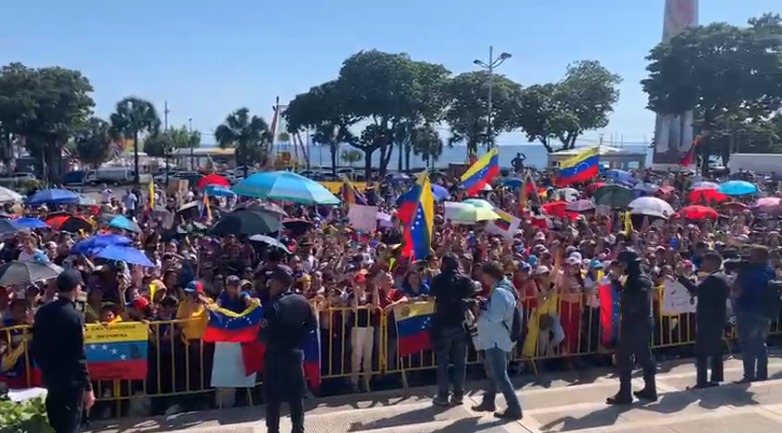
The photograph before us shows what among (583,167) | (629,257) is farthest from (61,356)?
(583,167)

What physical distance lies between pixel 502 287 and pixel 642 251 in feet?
20.2

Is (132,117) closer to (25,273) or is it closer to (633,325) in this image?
(25,273)

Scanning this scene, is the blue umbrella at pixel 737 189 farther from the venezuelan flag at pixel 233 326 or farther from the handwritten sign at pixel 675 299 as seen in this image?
the venezuelan flag at pixel 233 326

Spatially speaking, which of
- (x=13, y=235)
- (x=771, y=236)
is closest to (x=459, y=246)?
(x=771, y=236)

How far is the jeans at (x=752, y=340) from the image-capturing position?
331 inches

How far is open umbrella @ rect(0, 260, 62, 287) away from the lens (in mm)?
8664

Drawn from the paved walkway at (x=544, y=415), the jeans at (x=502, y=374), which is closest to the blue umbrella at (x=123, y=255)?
the paved walkway at (x=544, y=415)

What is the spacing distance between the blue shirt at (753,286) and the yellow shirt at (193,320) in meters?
5.59

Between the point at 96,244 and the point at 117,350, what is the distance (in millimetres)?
3853

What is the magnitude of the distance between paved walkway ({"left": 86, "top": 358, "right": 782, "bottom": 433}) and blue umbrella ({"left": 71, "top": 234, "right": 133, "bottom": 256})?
Result: 3.85 m

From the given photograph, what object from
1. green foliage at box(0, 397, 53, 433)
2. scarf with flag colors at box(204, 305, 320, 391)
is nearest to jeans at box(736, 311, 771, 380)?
scarf with flag colors at box(204, 305, 320, 391)

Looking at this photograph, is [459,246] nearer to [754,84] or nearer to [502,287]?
[502,287]

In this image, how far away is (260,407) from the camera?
7.98 meters

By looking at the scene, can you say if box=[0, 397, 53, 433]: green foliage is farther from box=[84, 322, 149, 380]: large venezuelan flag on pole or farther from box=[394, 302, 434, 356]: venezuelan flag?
box=[394, 302, 434, 356]: venezuelan flag
